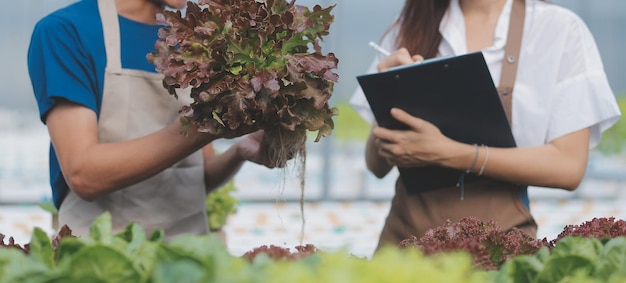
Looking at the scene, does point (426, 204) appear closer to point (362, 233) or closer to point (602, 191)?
point (362, 233)

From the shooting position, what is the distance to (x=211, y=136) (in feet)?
6.40

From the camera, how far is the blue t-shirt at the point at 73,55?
2.07 meters

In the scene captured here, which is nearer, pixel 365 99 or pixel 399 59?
pixel 399 59

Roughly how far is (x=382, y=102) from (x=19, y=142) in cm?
607

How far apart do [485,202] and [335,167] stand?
621cm

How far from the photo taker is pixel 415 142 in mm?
2363

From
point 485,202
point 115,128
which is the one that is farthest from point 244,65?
point 485,202

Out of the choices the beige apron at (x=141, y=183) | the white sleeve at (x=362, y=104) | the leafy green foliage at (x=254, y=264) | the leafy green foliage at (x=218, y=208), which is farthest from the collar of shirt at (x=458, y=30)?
the leafy green foliage at (x=218, y=208)

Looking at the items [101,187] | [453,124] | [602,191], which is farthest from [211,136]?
[602,191]

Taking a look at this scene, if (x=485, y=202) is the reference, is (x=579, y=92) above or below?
above

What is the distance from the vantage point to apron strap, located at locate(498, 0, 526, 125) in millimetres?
2430

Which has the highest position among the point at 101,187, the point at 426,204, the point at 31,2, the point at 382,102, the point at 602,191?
Answer: the point at 382,102

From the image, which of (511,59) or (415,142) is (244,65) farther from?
(511,59)

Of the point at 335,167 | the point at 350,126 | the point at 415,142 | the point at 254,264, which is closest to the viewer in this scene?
the point at 254,264
